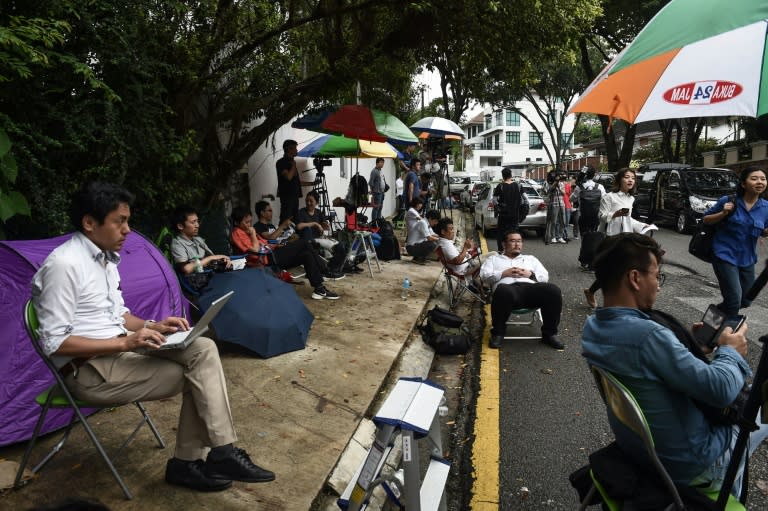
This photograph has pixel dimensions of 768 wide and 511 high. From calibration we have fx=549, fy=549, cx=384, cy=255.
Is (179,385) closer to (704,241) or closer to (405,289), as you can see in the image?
(704,241)

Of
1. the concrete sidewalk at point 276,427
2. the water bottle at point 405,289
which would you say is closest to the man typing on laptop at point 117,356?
the concrete sidewalk at point 276,427

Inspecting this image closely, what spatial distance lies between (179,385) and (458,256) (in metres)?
4.58

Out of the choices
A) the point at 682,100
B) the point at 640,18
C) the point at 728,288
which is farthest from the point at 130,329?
the point at 640,18

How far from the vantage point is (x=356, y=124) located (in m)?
7.86

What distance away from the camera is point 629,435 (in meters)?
2.12

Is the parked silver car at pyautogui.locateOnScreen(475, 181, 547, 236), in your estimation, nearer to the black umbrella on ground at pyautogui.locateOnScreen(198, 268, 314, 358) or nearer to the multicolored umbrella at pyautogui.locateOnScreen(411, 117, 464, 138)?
the multicolored umbrella at pyautogui.locateOnScreen(411, 117, 464, 138)

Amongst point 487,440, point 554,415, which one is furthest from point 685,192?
point 487,440

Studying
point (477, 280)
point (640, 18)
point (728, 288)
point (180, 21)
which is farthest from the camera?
point (640, 18)

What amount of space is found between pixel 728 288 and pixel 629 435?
3352mm

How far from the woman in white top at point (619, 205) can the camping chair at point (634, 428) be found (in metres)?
4.90

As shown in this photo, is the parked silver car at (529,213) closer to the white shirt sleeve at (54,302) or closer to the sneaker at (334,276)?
the sneaker at (334,276)

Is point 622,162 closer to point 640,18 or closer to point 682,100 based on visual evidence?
point 640,18

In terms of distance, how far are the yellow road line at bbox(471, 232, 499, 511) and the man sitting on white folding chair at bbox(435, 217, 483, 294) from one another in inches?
63.3

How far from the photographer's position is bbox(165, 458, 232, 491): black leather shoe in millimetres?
2752
